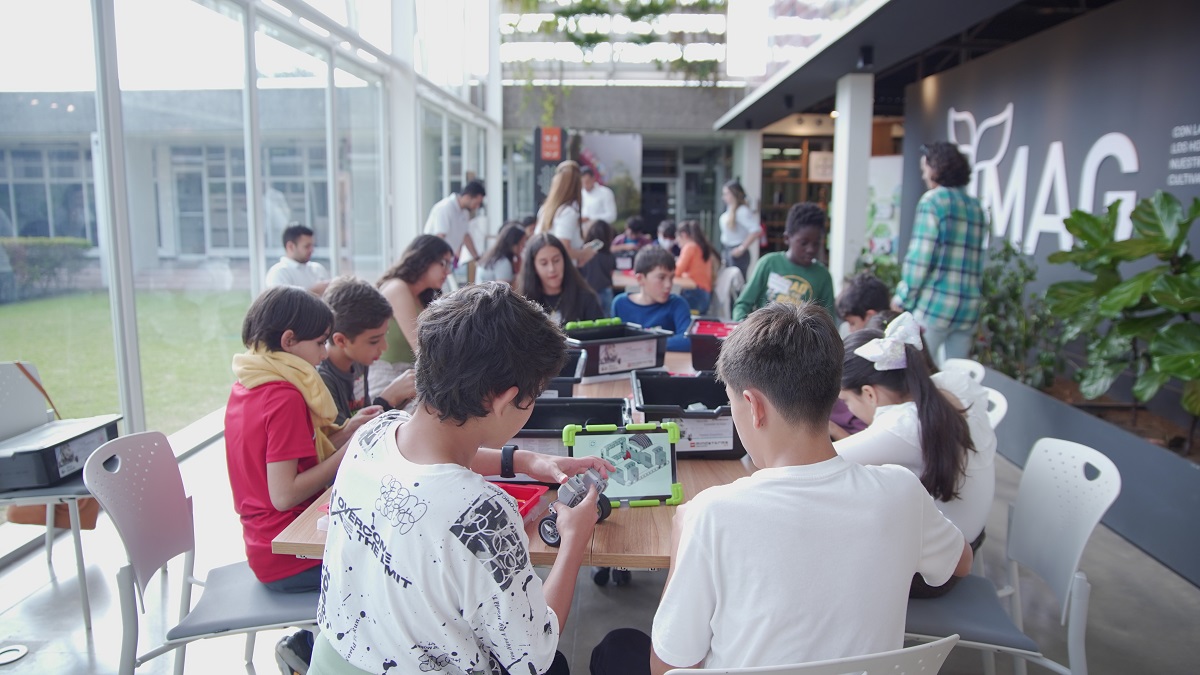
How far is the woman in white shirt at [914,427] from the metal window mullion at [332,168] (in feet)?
15.4

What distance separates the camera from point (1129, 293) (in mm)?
3506

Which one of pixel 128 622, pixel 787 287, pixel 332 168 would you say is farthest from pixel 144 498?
pixel 332 168

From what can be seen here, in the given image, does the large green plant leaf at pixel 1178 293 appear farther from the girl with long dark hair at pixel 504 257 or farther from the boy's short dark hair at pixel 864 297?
the girl with long dark hair at pixel 504 257

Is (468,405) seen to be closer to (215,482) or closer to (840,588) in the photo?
(840,588)

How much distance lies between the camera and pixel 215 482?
13.5 feet

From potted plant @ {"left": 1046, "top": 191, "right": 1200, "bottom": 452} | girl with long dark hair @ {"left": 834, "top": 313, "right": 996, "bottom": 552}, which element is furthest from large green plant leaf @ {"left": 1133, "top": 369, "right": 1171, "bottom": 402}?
girl with long dark hair @ {"left": 834, "top": 313, "right": 996, "bottom": 552}

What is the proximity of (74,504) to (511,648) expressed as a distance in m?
2.20

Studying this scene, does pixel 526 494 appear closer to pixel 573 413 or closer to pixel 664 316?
pixel 573 413

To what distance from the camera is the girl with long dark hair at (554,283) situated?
3920 millimetres

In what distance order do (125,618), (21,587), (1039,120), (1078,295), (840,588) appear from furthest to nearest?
(1039,120), (1078,295), (21,587), (125,618), (840,588)

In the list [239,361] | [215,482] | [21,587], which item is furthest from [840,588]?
[215,482]

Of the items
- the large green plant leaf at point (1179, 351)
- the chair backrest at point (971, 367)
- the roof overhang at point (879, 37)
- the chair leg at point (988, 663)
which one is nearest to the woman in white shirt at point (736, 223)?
the roof overhang at point (879, 37)

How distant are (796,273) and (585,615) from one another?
Result: 2024mm

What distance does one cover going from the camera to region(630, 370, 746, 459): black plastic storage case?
2.16 meters
